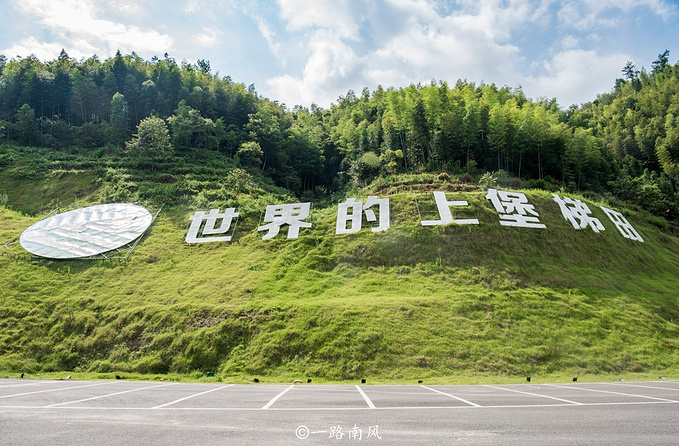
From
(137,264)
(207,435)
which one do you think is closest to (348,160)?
(137,264)

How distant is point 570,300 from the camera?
794 inches

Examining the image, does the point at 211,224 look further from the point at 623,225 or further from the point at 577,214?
the point at 623,225

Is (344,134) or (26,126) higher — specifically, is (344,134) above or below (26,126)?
above

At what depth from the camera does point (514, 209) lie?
27.4 metres

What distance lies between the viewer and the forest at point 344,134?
42531 millimetres

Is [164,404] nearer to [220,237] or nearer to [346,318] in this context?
[346,318]

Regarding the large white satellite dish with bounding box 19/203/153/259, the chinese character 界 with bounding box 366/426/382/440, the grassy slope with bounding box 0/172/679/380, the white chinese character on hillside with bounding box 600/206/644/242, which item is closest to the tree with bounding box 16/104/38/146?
the grassy slope with bounding box 0/172/679/380

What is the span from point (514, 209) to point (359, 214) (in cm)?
1206

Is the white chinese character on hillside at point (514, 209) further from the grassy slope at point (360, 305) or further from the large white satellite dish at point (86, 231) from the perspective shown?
the large white satellite dish at point (86, 231)

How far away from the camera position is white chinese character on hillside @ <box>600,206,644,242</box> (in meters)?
29.7

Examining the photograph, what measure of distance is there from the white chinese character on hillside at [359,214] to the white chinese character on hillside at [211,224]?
8.38 metres

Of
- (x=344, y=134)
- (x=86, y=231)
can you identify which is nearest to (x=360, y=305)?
(x=86, y=231)

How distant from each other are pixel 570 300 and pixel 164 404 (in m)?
20.9

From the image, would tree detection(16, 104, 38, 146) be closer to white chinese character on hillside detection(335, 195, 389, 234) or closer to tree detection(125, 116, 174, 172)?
tree detection(125, 116, 174, 172)
